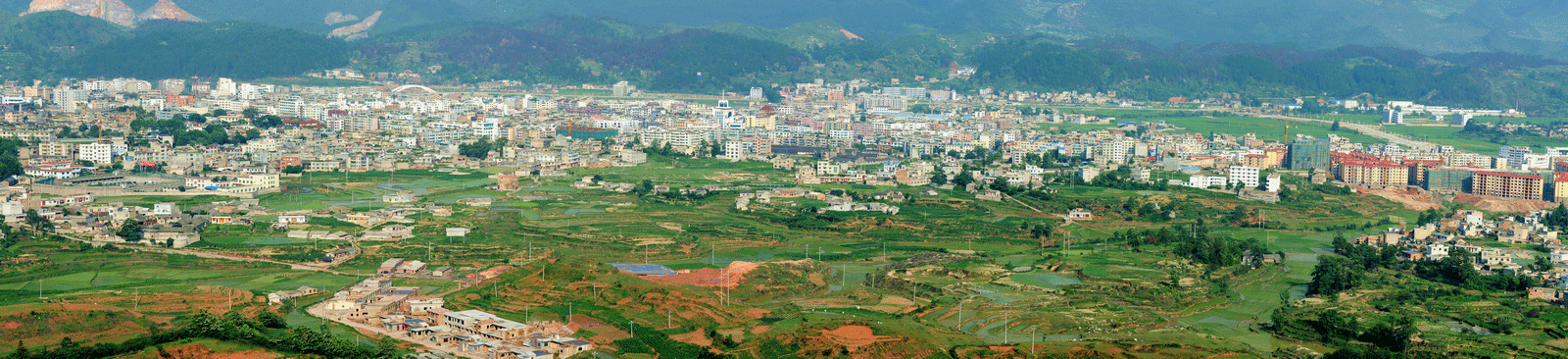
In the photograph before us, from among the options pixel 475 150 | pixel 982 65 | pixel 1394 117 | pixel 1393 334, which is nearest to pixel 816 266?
pixel 1393 334

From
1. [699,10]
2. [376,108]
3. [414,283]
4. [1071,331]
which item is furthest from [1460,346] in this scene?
[699,10]

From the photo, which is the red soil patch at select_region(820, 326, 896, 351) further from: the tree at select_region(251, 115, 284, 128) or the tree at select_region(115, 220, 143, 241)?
the tree at select_region(251, 115, 284, 128)

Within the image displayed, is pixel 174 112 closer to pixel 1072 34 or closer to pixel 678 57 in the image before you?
pixel 678 57

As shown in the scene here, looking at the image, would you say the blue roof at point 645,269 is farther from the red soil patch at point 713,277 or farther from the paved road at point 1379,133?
the paved road at point 1379,133

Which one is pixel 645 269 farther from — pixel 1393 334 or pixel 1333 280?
pixel 1393 334

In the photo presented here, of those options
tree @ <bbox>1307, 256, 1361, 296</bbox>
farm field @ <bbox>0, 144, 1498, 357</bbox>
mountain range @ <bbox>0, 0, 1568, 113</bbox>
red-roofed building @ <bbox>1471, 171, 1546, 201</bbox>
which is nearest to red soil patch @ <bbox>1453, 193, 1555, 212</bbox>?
red-roofed building @ <bbox>1471, 171, 1546, 201</bbox>
